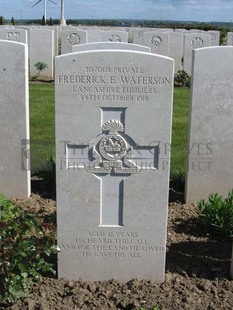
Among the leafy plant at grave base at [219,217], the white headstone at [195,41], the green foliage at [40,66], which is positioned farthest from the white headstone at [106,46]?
the white headstone at [195,41]

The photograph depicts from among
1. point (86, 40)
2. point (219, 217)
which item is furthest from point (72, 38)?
point (219, 217)

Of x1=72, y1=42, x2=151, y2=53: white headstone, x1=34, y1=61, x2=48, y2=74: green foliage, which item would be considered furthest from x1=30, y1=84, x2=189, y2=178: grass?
x1=34, y1=61, x2=48, y2=74: green foliage

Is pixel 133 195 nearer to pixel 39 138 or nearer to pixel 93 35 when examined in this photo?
pixel 39 138

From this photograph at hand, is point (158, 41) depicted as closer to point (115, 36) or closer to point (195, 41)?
point (115, 36)

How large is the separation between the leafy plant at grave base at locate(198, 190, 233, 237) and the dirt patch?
15 cm

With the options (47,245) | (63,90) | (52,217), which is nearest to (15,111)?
(52,217)

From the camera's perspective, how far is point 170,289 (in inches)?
143

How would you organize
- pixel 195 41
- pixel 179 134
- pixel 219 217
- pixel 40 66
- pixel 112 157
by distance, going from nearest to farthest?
pixel 112 157, pixel 219 217, pixel 179 134, pixel 40 66, pixel 195 41

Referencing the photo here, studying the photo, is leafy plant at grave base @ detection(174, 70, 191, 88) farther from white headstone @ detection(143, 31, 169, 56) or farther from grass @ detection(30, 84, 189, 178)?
white headstone @ detection(143, 31, 169, 56)

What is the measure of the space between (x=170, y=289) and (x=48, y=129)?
4996 millimetres

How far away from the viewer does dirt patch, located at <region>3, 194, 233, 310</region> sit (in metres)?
3.41

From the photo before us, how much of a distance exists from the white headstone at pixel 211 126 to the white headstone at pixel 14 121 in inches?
65.3

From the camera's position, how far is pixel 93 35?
16625mm

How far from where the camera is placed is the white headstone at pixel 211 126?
5004 millimetres
